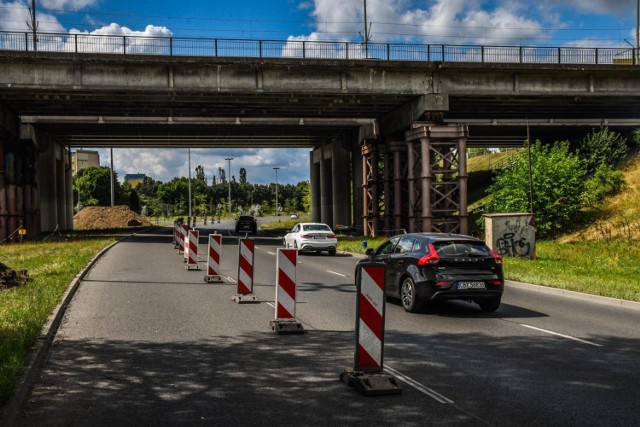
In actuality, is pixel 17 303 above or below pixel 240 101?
below

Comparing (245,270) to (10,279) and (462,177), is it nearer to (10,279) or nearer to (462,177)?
(10,279)

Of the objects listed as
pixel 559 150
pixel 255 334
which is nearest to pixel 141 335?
pixel 255 334

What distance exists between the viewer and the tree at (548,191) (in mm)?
33000

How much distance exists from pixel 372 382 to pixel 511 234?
17.9m

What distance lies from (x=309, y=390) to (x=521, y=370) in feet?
8.20

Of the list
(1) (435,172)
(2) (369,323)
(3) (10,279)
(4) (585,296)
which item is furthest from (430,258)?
(1) (435,172)

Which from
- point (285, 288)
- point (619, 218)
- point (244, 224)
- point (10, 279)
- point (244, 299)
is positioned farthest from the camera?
point (244, 224)

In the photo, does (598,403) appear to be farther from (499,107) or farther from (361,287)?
(499,107)

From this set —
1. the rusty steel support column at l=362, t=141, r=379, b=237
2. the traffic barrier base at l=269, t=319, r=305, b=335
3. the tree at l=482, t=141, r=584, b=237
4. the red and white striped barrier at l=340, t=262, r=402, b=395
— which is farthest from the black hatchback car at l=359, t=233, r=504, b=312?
the rusty steel support column at l=362, t=141, r=379, b=237

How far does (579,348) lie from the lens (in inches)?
335

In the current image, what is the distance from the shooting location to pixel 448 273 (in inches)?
446

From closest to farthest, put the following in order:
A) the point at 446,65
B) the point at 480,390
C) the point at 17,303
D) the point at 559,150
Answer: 1. the point at 480,390
2. the point at 17,303
3. the point at 446,65
4. the point at 559,150

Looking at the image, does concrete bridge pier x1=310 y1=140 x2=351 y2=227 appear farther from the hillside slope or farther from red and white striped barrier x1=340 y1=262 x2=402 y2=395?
red and white striped barrier x1=340 y1=262 x2=402 y2=395

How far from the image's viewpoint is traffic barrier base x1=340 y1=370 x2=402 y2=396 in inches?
244
